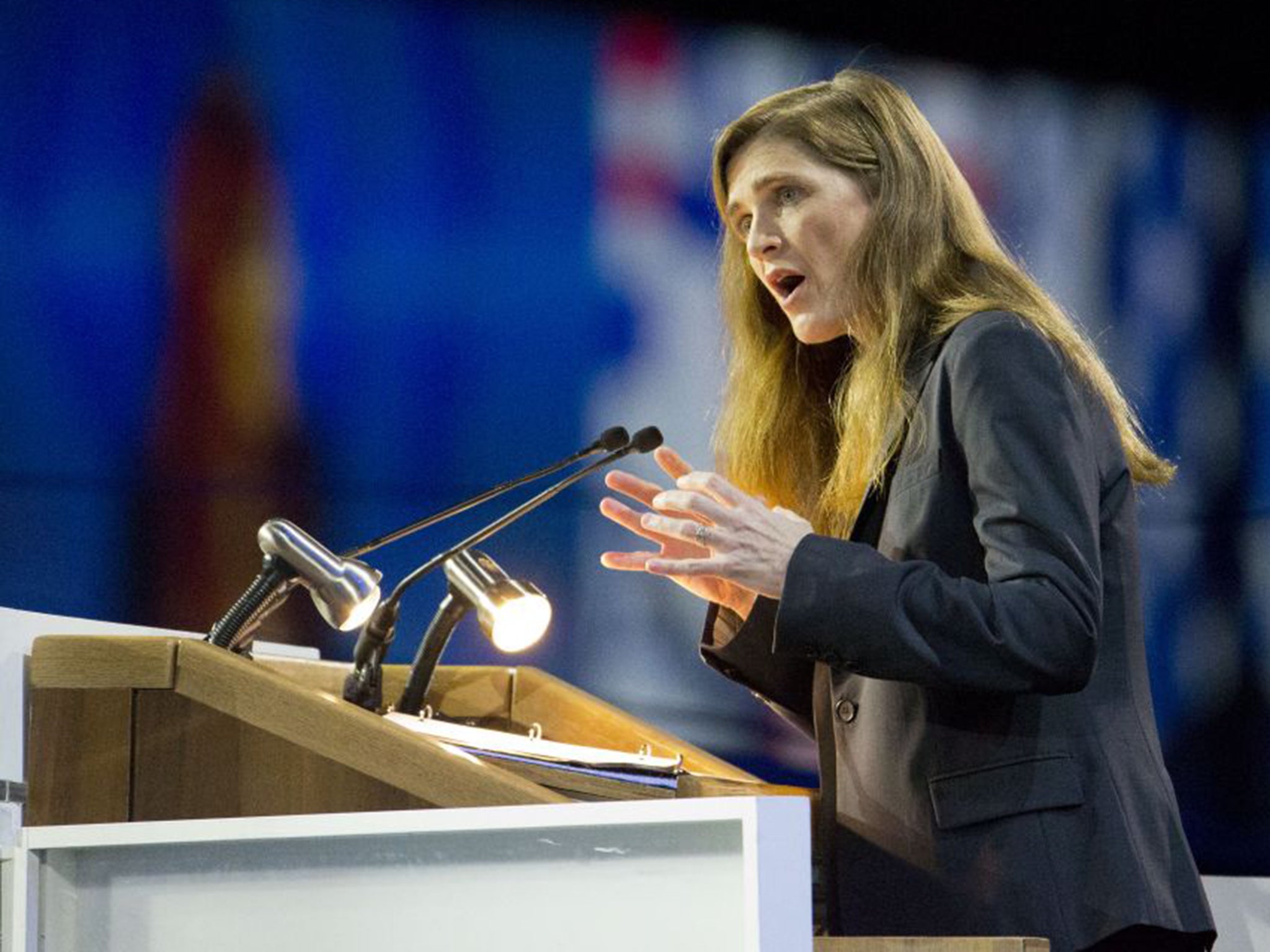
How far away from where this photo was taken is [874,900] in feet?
5.14

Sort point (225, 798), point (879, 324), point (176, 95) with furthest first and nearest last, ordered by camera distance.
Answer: point (176, 95) → point (879, 324) → point (225, 798)

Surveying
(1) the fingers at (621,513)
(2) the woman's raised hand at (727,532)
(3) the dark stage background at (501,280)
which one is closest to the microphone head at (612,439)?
(1) the fingers at (621,513)

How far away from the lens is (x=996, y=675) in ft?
4.83

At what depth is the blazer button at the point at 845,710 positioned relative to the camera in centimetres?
166

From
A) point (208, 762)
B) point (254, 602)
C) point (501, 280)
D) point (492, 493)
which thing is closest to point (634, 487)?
point (492, 493)

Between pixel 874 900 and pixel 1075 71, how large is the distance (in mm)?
2279

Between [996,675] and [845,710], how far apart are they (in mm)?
228

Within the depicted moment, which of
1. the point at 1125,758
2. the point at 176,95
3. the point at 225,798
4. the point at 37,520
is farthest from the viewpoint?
the point at 176,95

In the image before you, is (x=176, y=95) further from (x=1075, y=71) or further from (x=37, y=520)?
(x=1075, y=71)

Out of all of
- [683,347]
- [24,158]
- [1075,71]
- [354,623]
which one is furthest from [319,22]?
[354,623]

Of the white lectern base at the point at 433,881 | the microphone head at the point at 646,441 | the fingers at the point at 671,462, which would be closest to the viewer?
the white lectern base at the point at 433,881

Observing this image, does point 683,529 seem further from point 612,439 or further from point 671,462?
point 612,439

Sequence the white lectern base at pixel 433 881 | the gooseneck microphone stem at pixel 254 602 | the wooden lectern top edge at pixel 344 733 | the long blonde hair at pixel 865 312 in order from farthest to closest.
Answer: the long blonde hair at pixel 865 312, the gooseneck microphone stem at pixel 254 602, the wooden lectern top edge at pixel 344 733, the white lectern base at pixel 433 881

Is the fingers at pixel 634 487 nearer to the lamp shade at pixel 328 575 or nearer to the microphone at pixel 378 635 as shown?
the microphone at pixel 378 635
